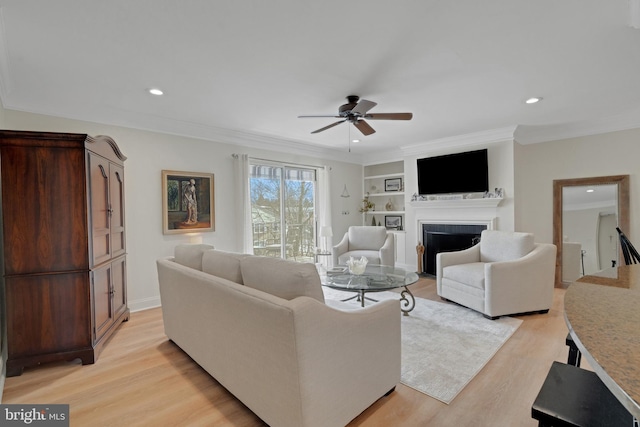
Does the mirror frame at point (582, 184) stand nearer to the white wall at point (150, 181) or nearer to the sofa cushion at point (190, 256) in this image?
the white wall at point (150, 181)

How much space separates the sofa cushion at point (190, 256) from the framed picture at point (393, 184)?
475cm

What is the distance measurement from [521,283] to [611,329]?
3.17 m

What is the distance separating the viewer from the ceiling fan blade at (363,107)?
2.83m

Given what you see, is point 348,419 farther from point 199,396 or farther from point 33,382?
point 33,382

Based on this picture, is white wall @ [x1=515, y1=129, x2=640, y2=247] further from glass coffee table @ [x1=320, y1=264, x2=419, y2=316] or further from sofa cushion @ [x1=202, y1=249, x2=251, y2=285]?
sofa cushion @ [x1=202, y1=249, x2=251, y2=285]

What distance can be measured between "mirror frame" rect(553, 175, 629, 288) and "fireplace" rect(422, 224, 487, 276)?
3.39 ft

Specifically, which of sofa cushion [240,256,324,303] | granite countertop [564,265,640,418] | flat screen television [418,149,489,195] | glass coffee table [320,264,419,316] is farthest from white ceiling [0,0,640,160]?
glass coffee table [320,264,419,316]

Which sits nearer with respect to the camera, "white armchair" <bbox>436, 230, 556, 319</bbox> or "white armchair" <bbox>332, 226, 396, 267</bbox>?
"white armchair" <bbox>436, 230, 556, 319</bbox>

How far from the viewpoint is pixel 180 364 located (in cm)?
248

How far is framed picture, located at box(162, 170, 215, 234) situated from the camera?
13.3 ft

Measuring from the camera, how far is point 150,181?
3920 mm

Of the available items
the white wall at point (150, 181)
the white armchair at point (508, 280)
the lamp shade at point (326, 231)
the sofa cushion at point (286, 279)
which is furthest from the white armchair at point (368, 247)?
the sofa cushion at point (286, 279)

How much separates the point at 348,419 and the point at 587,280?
1.36m

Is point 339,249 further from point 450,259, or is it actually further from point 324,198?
point 450,259
